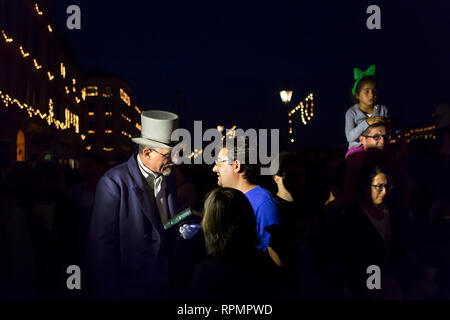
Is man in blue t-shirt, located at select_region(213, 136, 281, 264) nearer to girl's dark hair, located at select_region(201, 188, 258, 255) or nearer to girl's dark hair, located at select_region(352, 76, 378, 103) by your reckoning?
girl's dark hair, located at select_region(201, 188, 258, 255)

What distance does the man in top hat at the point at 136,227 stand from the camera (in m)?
3.73

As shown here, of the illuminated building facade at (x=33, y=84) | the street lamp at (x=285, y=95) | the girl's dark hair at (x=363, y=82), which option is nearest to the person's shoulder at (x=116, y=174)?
the girl's dark hair at (x=363, y=82)

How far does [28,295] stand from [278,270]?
2.18 m

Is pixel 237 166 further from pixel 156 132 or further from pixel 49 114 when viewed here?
pixel 49 114

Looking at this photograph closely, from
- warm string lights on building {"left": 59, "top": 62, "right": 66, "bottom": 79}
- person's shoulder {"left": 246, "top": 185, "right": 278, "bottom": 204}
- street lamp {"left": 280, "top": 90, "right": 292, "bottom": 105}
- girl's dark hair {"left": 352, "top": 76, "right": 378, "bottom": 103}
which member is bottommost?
person's shoulder {"left": 246, "top": 185, "right": 278, "bottom": 204}

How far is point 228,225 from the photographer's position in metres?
2.75

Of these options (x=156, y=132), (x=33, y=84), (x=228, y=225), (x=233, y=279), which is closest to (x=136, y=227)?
(x=156, y=132)

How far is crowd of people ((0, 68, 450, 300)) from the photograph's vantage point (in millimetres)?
2838

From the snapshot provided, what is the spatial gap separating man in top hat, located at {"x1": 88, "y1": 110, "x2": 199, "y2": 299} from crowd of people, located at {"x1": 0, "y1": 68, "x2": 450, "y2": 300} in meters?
0.01

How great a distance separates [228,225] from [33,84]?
27.9 metres

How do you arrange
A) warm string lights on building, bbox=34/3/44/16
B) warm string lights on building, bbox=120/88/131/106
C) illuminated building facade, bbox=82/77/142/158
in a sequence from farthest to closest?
1. warm string lights on building, bbox=120/88/131/106
2. illuminated building facade, bbox=82/77/142/158
3. warm string lights on building, bbox=34/3/44/16

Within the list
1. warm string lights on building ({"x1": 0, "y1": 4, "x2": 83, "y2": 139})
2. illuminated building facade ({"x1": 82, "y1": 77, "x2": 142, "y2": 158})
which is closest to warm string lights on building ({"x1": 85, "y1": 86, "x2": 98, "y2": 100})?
illuminated building facade ({"x1": 82, "y1": 77, "x2": 142, "y2": 158})
